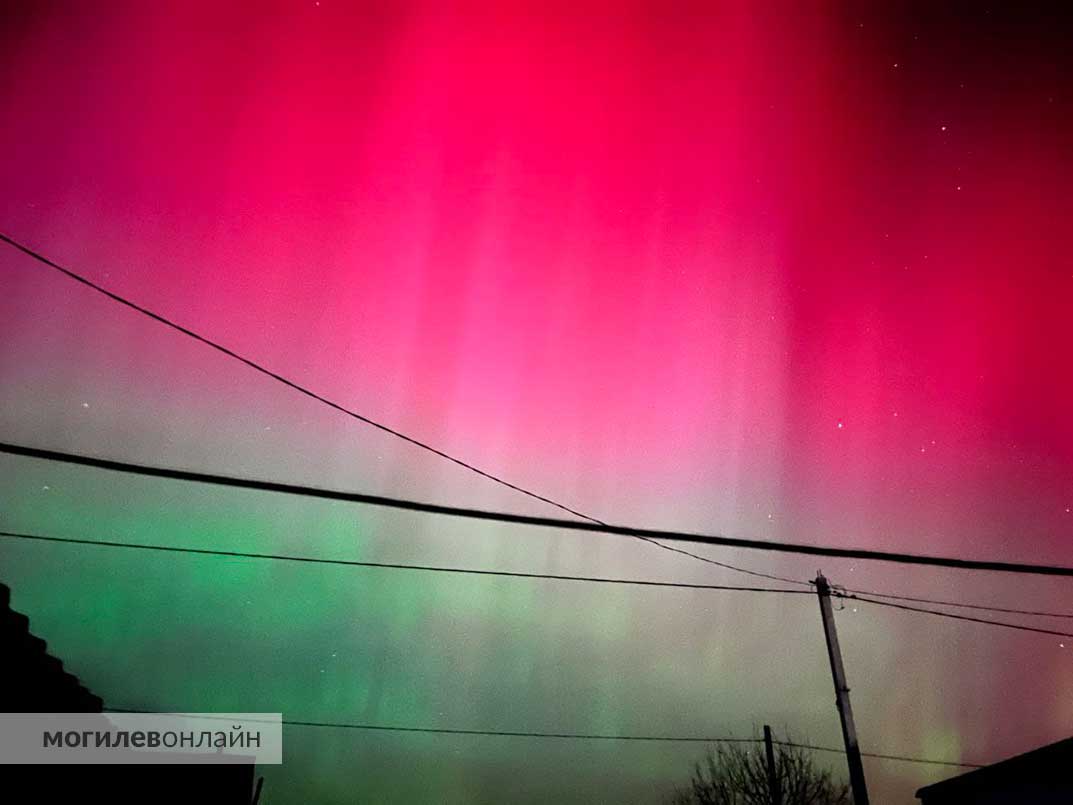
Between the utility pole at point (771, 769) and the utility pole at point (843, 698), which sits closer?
the utility pole at point (843, 698)

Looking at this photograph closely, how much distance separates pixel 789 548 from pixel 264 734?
53.8ft

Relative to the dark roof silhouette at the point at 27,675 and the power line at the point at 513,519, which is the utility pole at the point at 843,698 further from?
the dark roof silhouette at the point at 27,675

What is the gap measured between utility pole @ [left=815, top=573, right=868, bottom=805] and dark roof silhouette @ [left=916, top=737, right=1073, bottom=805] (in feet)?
13.9

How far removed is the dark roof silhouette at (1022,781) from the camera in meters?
14.5

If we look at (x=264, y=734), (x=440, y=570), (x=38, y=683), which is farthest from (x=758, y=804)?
(x=38, y=683)

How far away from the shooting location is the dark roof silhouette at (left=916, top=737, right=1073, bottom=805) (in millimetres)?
14492

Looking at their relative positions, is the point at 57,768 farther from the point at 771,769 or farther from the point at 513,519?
the point at 771,769

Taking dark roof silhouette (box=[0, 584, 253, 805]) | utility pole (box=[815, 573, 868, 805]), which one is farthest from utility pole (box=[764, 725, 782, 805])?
dark roof silhouette (box=[0, 584, 253, 805])

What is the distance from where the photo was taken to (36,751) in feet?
41.4

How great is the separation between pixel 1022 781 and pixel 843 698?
5.01 metres

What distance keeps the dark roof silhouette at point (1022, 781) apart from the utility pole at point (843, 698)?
4244 millimetres

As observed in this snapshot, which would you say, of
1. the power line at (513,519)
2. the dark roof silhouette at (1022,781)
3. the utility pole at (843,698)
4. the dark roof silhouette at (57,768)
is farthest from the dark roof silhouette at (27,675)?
the dark roof silhouette at (1022,781)

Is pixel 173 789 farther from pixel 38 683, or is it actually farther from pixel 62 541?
pixel 62 541

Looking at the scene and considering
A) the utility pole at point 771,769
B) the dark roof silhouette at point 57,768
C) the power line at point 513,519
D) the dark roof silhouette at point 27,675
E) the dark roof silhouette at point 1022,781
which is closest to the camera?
the power line at point 513,519
